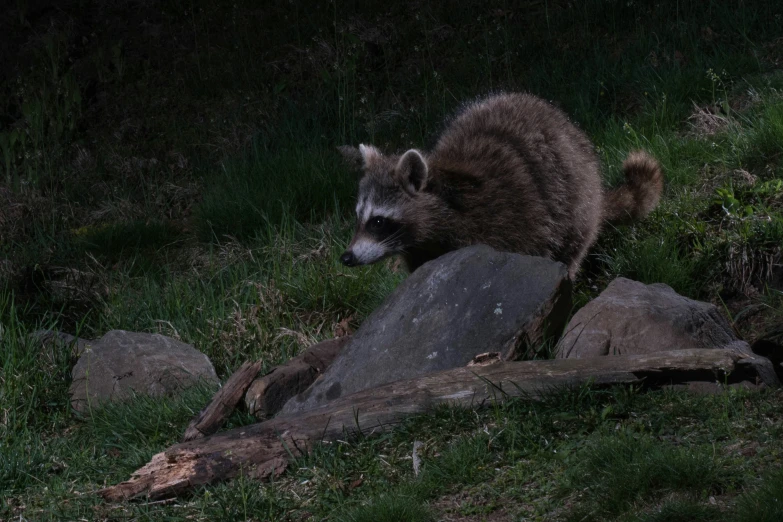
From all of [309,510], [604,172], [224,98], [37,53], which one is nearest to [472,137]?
[604,172]

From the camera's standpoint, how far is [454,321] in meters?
4.38

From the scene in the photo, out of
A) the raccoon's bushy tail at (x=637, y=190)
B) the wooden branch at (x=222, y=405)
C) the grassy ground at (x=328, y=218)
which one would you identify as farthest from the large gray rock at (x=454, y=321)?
the raccoon's bushy tail at (x=637, y=190)

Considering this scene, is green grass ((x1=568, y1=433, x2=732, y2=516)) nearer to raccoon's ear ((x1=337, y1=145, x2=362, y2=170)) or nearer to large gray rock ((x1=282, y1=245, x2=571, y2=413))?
large gray rock ((x1=282, y1=245, x2=571, y2=413))

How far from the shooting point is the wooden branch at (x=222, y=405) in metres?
4.31

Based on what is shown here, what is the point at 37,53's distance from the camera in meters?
8.88

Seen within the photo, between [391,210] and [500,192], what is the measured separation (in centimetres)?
64

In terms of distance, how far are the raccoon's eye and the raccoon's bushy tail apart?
1.48 m

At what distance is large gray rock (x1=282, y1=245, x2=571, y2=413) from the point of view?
167 inches

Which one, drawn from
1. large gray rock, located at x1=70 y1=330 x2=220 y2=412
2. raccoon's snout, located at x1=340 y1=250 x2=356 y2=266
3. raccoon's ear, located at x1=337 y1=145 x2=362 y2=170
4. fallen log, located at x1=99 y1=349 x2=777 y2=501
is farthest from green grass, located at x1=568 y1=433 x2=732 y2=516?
raccoon's ear, located at x1=337 y1=145 x2=362 y2=170

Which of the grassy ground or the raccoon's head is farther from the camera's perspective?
the raccoon's head

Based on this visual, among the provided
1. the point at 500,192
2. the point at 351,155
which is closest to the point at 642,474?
the point at 500,192

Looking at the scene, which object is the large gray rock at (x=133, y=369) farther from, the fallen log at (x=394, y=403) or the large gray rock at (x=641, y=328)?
the large gray rock at (x=641, y=328)

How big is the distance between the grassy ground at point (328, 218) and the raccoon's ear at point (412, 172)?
0.65 metres

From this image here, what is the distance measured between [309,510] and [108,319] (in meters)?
2.74
